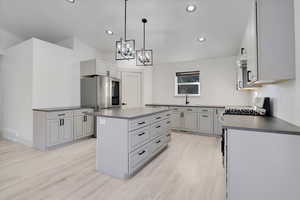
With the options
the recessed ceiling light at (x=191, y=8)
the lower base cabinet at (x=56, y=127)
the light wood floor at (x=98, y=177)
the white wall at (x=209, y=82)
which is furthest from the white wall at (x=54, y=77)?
the recessed ceiling light at (x=191, y=8)

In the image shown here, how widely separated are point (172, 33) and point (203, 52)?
4.36 feet

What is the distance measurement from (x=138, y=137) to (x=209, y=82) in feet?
11.9

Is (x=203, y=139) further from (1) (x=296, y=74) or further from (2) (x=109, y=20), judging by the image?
(2) (x=109, y=20)

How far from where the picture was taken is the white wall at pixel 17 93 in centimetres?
348

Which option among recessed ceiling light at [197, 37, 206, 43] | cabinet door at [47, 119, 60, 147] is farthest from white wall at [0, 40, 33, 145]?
recessed ceiling light at [197, 37, 206, 43]

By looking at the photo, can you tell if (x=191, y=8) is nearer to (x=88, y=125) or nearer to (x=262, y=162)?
(x=262, y=162)

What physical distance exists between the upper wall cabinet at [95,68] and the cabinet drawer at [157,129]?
241cm

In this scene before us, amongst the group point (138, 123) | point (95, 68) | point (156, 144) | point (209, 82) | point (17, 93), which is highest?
point (95, 68)

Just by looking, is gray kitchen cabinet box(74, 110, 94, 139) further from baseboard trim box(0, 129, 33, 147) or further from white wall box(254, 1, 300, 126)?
white wall box(254, 1, 300, 126)

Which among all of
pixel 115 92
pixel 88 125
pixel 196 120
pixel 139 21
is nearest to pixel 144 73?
pixel 115 92

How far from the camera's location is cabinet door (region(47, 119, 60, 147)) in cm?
321

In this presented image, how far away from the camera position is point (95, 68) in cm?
414

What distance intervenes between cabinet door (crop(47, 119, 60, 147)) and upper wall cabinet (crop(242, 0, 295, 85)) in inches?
150

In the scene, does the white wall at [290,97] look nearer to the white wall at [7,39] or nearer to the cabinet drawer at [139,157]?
the cabinet drawer at [139,157]
